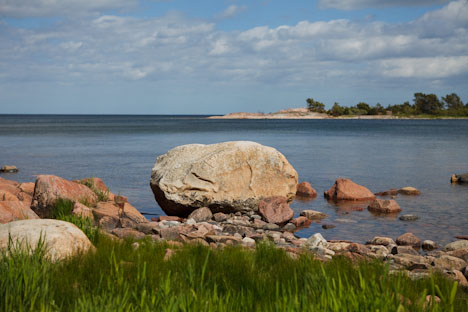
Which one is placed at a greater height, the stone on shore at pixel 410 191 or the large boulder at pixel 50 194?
the large boulder at pixel 50 194

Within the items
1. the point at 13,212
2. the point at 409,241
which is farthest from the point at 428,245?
the point at 13,212

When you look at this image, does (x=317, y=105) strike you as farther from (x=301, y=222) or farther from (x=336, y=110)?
(x=301, y=222)

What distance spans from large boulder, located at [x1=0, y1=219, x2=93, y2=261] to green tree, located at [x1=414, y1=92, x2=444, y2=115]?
542 feet

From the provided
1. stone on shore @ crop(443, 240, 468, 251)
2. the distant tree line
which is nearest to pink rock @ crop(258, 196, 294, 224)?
stone on shore @ crop(443, 240, 468, 251)

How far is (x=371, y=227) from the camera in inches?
507

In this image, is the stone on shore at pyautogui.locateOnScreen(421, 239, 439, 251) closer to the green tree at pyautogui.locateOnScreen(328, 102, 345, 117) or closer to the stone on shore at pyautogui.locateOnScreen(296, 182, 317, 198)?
the stone on shore at pyautogui.locateOnScreen(296, 182, 317, 198)

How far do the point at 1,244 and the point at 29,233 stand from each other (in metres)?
0.30

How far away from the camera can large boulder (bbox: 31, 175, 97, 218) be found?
10.5m

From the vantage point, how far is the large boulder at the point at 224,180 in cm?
1291

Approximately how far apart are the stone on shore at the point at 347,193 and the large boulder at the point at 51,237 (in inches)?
482

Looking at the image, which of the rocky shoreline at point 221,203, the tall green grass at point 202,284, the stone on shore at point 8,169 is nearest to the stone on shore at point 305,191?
the rocky shoreline at point 221,203

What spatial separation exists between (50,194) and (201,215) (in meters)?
3.86

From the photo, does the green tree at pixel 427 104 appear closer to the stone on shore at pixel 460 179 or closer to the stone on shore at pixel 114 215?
the stone on shore at pixel 460 179

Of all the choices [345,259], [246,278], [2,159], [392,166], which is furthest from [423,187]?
[2,159]
